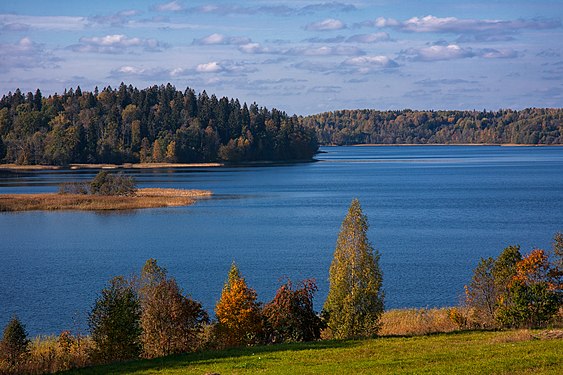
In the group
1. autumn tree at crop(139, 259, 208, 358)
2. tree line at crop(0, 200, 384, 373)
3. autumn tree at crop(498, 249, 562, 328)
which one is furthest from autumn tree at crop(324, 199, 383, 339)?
autumn tree at crop(139, 259, 208, 358)

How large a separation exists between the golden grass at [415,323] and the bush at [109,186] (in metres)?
59.9

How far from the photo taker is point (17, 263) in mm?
43500

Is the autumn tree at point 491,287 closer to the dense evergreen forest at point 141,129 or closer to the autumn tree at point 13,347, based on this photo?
the autumn tree at point 13,347

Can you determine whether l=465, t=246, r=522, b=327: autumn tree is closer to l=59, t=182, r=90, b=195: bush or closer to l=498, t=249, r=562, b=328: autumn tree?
l=498, t=249, r=562, b=328: autumn tree

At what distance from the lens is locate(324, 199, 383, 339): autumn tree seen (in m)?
21.2

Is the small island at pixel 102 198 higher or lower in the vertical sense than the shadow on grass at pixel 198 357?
lower

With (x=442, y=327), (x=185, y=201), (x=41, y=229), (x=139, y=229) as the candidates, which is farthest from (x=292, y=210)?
(x=442, y=327)

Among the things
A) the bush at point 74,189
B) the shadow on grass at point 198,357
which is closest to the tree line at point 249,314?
the shadow on grass at point 198,357

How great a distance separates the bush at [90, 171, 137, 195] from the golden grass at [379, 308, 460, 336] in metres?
59.9

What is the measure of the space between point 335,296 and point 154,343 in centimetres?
532

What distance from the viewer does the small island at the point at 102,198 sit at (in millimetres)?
75394

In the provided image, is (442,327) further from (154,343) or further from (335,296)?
(154,343)

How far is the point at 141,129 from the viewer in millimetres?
178000

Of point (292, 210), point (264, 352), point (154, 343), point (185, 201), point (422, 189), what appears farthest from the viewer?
point (422, 189)
